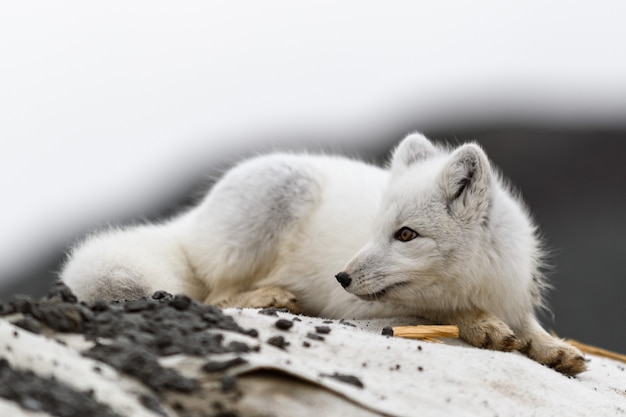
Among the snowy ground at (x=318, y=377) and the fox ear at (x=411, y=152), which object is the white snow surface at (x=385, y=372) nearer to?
the snowy ground at (x=318, y=377)

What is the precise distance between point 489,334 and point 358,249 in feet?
3.40

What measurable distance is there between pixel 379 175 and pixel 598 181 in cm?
1251

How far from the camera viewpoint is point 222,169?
24.0ft

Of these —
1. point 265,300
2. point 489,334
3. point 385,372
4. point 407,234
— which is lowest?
point 265,300

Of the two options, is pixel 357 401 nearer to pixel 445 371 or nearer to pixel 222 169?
pixel 445 371

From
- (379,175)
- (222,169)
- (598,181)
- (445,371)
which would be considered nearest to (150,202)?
(598,181)

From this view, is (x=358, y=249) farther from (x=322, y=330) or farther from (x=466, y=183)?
(x=322, y=330)

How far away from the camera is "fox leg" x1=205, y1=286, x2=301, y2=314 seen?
5.75 metres

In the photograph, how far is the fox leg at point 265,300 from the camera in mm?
5746

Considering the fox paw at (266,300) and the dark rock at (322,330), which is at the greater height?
the dark rock at (322,330)

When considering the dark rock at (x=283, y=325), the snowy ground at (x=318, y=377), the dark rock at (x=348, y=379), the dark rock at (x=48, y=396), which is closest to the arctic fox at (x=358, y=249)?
the snowy ground at (x=318, y=377)

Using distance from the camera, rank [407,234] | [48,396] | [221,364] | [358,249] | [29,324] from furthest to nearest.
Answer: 1. [358,249]
2. [407,234]
3. [29,324]
4. [221,364]
5. [48,396]

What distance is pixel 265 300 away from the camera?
18.9 feet

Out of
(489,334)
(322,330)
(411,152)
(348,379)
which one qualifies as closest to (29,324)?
(348,379)
